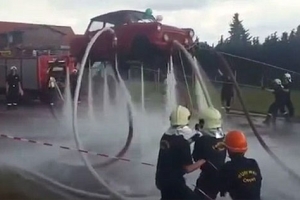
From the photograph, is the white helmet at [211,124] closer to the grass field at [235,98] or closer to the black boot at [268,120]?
the grass field at [235,98]

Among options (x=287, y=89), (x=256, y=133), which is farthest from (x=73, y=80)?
(x=287, y=89)

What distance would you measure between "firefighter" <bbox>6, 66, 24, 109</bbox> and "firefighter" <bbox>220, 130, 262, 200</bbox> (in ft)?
13.6

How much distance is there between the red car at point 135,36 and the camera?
8.73 meters

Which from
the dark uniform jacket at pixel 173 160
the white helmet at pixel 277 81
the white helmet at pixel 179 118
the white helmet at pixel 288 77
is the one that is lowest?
the dark uniform jacket at pixel 173 160

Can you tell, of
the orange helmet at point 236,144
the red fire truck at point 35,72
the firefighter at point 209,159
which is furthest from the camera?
the red fire truck at point 35,72

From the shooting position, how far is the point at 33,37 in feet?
30.8

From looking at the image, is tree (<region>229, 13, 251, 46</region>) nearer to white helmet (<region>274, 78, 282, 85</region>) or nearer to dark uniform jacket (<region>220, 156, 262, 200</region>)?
white helmet (<region>274, 78, 282, 85</region>)

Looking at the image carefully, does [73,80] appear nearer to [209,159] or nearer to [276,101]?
[276,101]

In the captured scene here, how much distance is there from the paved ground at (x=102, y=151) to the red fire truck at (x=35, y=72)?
0.77 ft

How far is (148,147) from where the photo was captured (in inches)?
363

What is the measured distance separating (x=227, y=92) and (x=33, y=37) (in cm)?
230

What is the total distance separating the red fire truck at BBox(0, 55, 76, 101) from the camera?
9477 mm

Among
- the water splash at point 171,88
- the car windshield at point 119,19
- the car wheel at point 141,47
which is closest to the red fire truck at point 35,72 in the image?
the car windshield at point 119,19

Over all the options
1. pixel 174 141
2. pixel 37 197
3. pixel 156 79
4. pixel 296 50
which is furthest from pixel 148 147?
pixel 174 141
